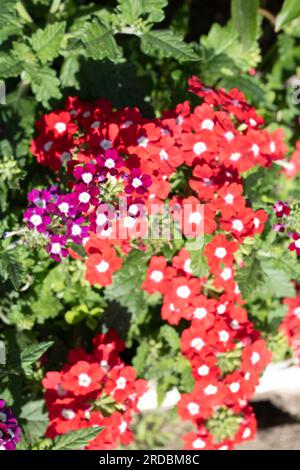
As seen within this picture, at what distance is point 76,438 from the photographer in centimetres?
180

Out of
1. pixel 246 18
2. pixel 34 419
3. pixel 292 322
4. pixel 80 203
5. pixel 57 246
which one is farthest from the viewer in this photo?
pixel 292 322

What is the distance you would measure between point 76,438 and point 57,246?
1.98 ft

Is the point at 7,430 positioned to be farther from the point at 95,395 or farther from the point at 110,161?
the point at 110,161

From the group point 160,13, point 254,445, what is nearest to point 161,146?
point 160,13

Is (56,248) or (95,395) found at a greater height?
(56,248)

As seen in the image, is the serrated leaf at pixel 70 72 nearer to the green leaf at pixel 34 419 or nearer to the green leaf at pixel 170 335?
the green leaf at pixel 170 335

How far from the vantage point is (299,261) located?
88.1 inches

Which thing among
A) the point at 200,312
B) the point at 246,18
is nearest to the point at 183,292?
the point at 200,312

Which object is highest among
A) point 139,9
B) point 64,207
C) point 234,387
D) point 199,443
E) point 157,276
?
point 139,9

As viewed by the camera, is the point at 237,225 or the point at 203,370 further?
the point at 203,370

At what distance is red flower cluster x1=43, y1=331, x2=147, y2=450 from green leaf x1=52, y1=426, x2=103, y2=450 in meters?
0.05

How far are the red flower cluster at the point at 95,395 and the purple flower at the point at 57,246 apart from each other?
0.44 m

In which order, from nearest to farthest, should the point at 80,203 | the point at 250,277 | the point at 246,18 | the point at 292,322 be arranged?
the point at 80,203 → the point at 250,277 → the point at 246,18 → the point at 292,322

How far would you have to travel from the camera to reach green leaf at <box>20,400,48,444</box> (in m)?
2.09
